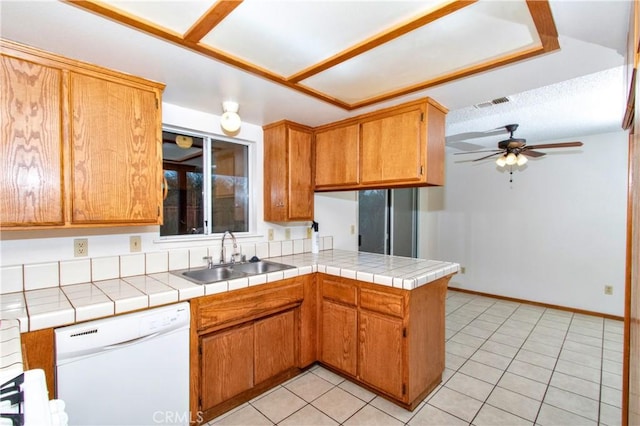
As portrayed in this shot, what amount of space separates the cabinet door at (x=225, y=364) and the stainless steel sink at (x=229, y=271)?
414 mm

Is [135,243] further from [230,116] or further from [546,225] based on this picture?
[546,225]

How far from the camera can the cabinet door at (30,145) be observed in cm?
144

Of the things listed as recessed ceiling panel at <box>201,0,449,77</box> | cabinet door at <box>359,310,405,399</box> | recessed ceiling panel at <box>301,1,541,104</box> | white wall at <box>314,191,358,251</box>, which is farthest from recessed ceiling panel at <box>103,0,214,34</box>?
white wall at <box>314,191,358,251</box>

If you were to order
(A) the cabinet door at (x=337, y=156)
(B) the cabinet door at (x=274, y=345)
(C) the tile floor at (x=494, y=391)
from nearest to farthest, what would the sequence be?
(C) the tile floor at (x=494, y=391) → (B) the cabinet door at (x=274, y=345) → (A) the cabinet door at (x=337, y=156)

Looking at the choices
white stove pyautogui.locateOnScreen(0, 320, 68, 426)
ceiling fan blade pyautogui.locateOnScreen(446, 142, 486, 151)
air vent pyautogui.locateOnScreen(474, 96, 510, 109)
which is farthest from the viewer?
ceiling fan blade pyautogui.locateOnScreen(446, 142, 486, 151)

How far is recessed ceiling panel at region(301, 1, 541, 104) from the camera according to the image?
1370 mm

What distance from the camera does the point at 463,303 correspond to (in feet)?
14.7

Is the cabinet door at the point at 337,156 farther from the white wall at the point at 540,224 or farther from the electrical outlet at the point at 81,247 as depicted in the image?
the electrical outlet at the point at 81,247

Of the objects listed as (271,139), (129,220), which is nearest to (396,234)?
(271,139)

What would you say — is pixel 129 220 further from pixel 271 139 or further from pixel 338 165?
pixel 338 165

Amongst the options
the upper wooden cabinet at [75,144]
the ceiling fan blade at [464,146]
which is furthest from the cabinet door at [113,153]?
the ceiling fan blade at [464,146]

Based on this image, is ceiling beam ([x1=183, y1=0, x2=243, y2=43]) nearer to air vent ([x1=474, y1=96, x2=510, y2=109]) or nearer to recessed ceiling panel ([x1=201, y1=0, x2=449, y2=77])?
recessed ceiling panel ([x1=201, y1=0, x2=449, y2=77])

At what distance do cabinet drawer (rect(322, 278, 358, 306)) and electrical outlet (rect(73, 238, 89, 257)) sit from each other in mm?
1662

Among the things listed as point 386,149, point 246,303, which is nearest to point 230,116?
point 386,149
